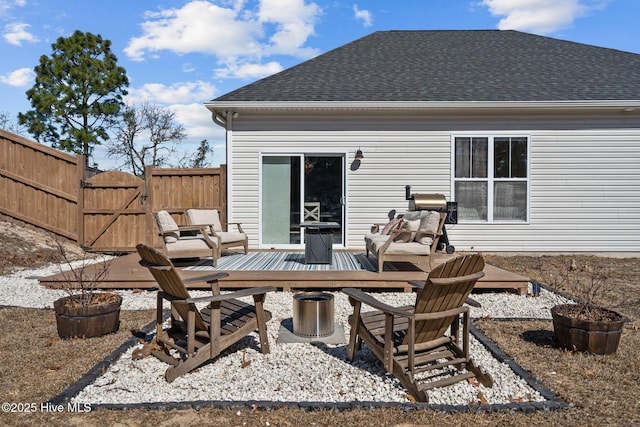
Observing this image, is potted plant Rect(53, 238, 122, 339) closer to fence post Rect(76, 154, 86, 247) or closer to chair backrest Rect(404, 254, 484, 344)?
chair backrest Rect(404, 254, 484, 344)

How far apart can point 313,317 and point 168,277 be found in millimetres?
1431

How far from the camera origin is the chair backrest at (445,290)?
2682 millimetres

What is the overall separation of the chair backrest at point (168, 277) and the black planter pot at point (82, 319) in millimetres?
994

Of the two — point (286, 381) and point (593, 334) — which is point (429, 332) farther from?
point (593, 334)

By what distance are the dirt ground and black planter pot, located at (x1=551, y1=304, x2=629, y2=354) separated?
0.08 m

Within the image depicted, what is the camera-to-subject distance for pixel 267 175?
857 centimetres

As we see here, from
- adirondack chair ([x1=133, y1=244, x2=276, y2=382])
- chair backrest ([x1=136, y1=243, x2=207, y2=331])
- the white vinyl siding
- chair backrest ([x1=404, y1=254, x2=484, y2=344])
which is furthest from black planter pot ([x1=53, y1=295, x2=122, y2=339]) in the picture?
the white vinyl siding

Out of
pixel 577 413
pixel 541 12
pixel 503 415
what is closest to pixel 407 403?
pixel 503 415

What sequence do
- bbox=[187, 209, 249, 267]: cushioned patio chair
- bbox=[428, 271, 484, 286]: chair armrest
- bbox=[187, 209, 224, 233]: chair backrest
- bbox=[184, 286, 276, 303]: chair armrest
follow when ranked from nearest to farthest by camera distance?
bbox=[428, 271, 484, 286]: chair armrest → bbox=[184, 286, 276, 303]: chair armrest → bbox=[187, 209, 249, 267]: cushioned patio chair → bbox=[187, 209, 224, 233]: chair backrest

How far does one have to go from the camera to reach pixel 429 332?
116 inches

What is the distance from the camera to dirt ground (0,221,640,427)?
241 cm

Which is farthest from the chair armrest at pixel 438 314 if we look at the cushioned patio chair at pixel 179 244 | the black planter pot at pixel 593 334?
the cushioned patio chair at pixel 179 244

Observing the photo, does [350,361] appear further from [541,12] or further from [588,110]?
[541,12]

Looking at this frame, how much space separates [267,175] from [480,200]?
440 centimetres
